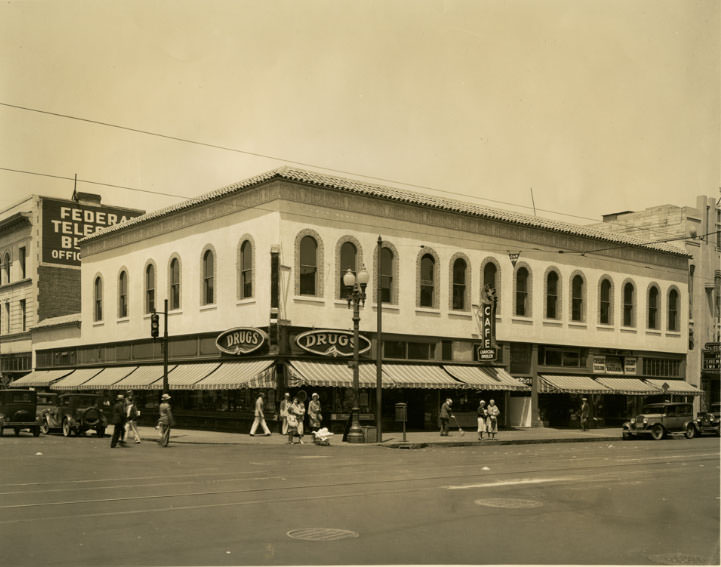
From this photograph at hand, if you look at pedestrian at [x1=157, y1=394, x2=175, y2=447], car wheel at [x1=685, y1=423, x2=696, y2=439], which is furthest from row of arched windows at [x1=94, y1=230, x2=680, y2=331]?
car wheel at [x1=685, y1=423, x2=696, y2=439]

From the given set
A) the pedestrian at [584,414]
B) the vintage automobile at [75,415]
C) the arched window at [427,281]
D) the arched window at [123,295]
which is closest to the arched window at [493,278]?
the arched window at [427,281]

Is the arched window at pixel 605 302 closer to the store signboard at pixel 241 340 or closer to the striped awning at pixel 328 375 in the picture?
the striped awning at pixel 328 375

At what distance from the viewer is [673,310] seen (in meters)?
47.9

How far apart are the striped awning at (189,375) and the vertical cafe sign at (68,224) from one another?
20098 millimetres

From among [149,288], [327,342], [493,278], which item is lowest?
[327,342]

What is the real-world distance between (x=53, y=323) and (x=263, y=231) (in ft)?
74.6

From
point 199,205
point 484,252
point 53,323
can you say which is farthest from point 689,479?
point 53,323

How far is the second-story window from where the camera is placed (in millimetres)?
33688

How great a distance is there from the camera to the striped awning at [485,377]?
36.4 metres

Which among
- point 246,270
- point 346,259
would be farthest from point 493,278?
point 246,270

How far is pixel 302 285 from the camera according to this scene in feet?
108

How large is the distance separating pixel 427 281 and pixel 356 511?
25.2 m

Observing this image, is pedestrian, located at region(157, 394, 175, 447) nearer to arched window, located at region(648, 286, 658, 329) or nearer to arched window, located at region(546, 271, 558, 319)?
arched window, located at region(546, 271, 558, 319)

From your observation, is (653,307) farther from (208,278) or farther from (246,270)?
(208,278)
